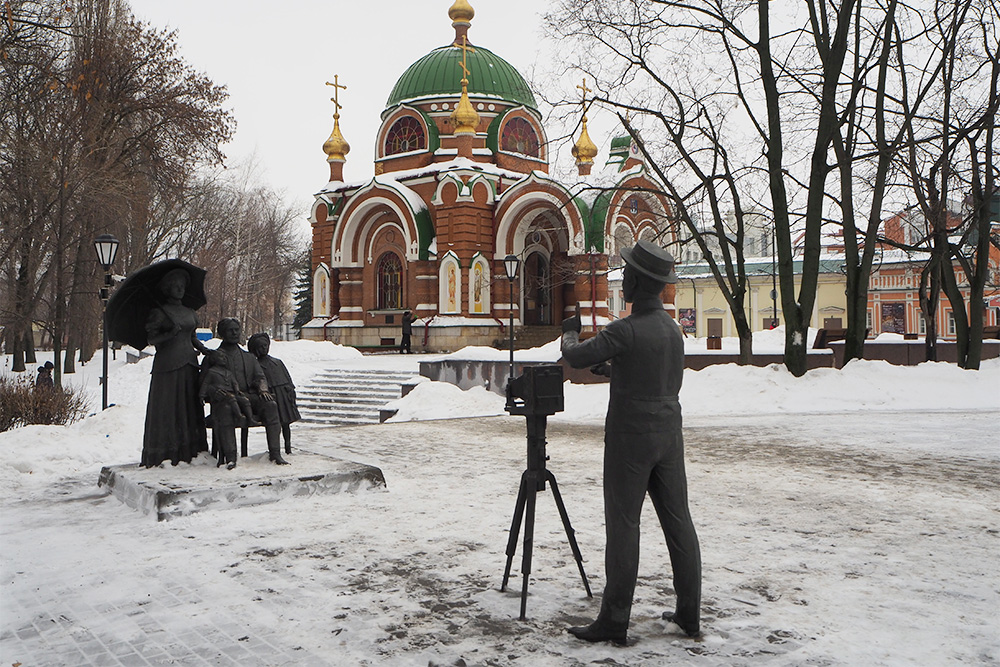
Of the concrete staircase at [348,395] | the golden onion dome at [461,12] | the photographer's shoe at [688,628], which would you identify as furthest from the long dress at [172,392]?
the golden onion dome at [461,12]

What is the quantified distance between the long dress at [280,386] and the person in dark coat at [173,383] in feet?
2.09

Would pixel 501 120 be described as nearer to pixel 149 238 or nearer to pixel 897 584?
pixel 149 238

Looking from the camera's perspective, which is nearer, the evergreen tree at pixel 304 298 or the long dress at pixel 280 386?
the long dress at pixel 280 386

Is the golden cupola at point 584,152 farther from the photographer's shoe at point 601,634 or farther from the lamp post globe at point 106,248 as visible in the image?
the photographer's shoe at point 601,634

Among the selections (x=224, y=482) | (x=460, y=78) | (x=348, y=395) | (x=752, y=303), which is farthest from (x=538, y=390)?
(x=752, y=303)

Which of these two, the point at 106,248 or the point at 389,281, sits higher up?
the point at 389,281

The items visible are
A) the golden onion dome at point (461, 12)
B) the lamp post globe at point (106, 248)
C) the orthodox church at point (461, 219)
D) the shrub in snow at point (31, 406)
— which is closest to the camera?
the shrub in snow at point (31, 406)

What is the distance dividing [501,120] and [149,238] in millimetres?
15850

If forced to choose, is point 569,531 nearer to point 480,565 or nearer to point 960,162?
point 480,565

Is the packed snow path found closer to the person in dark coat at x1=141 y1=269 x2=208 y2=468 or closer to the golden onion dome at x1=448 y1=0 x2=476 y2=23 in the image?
the person in dark coat at x1=141 y1=269 x2=208 y2=468

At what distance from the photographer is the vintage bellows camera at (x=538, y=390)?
14.5ft

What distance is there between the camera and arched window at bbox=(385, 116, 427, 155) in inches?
1368

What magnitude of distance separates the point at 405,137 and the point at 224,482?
30.1m

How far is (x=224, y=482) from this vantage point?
6.93 metres
